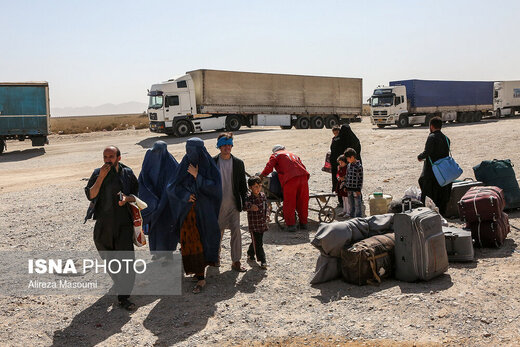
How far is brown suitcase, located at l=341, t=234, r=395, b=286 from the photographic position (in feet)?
18.5

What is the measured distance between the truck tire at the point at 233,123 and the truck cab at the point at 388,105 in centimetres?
832

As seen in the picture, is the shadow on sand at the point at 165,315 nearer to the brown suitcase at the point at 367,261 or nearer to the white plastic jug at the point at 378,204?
the brown suitcase at the point at 367,261

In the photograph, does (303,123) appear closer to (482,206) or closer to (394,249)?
(482,206)

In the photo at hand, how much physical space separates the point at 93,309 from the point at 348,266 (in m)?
2.80

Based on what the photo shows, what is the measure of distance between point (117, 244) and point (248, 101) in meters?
26.0

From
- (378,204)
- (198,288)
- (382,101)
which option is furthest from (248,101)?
(198,288)

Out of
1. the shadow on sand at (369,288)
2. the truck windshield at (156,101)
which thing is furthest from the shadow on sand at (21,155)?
the shadow on sand at (369,288)

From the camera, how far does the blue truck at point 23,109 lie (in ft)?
80.7

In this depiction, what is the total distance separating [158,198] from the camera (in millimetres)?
6512

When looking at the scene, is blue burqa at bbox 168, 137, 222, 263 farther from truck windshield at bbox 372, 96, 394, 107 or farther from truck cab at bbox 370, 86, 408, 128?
truck windshield at bbox 372, 96, 394, 107

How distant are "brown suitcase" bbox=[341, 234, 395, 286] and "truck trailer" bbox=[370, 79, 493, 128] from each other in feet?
85.1

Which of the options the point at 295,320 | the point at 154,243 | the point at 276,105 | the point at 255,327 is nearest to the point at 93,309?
the point at 154,243

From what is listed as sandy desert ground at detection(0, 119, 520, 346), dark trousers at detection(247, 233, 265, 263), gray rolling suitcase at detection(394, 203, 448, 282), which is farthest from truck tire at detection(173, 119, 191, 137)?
gray rolling suitcase at detection(394, 203, 448, 282)

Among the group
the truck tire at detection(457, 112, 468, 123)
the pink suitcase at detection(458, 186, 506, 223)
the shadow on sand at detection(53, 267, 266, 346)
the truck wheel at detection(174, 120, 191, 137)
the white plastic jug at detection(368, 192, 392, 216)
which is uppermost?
the truck tire at detection(457, 112, 468, 123)
